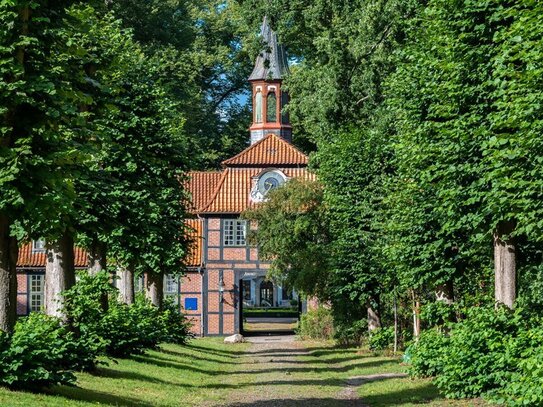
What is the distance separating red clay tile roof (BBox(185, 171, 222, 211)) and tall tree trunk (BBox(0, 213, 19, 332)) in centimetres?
4394

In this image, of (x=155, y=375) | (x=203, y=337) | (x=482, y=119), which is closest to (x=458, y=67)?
(x=482, y=119)

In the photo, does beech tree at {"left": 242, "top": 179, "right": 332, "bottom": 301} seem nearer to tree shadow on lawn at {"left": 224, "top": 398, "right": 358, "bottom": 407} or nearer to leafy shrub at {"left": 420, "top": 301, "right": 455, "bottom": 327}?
leafy shrub at {"left": 420, "top": 301, "right": 455, "bottom": 327}

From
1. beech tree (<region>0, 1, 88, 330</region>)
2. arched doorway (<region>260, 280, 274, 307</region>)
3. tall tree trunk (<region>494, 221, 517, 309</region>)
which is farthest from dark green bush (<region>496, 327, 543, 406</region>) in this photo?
arched doorway (<region>260, 280, 274, 307</region>)

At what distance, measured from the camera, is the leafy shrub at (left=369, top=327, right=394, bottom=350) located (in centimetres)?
3784

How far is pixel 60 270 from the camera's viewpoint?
21.5 meters

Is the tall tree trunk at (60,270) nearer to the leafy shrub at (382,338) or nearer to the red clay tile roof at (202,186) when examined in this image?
the leafy shrub at (382,338)

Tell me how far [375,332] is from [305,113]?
8191 mm

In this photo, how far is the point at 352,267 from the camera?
124ft

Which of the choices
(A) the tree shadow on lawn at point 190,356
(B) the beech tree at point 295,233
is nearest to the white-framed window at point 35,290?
(B) the beech tree at point 295,233

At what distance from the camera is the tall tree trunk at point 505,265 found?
2003cm

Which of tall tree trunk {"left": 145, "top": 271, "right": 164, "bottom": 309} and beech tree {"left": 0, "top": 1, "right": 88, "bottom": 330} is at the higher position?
beech tree {"left": 0, "top": 1, "right": 88, "bottom": 330}

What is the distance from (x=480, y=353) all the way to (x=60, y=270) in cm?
835

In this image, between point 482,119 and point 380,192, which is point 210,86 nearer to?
point 380,192

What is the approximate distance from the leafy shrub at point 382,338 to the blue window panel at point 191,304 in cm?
1967
